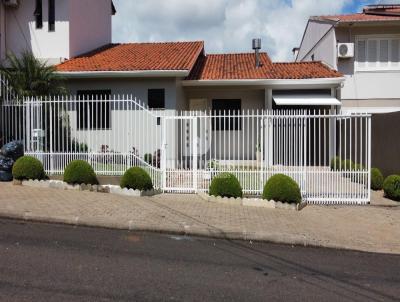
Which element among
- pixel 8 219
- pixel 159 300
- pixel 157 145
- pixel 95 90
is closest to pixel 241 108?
pixel 95 90

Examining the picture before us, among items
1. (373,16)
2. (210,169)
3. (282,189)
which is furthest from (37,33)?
(373,16)

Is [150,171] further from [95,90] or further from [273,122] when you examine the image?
[95,90]

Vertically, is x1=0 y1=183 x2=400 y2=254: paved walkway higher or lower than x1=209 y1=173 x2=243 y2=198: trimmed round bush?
lower

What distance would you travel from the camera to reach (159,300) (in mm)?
5105

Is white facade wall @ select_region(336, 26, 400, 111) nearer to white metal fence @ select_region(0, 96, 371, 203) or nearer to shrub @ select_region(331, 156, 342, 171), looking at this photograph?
white metal fence @ select_region(0, 96, 371, 203)

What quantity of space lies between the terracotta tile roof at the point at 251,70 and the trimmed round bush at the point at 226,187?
24.2 ft

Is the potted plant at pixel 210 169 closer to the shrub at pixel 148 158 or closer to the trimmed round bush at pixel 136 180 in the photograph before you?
the trimmed round bush at pixel 136 180

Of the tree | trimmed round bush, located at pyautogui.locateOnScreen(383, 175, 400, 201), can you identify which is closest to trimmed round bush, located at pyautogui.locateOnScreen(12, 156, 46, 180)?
the tree

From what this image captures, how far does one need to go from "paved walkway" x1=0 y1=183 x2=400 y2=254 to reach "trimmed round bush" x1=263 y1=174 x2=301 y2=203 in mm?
369

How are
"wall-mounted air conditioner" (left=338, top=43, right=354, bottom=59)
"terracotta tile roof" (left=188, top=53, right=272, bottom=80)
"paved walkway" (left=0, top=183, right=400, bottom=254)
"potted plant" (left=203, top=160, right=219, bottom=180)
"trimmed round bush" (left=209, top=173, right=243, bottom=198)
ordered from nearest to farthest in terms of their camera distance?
"paved walkway" (left=0, top=183, right=400, bottom=254) → "trimmed round bush" (left=209, top=173, right=243, bottom=198) → "potted plant" (left=203, top=160, right=219, bottom=180) → "terracotta tile roof" (left=188, top=53, right=272, bottom=80) → "wall-mounted air conditioner" (left=338, top=43, right=354, bottom=59)

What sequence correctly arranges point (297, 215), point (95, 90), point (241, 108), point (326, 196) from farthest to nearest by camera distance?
1. point (241, 108)
2. point (95, 90)
3. point (326, 196)
4. point (297, 215)

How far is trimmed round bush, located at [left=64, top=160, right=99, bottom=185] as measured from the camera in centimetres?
1203

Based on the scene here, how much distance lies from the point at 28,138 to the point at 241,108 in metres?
9.01

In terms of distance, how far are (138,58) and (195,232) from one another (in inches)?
462
